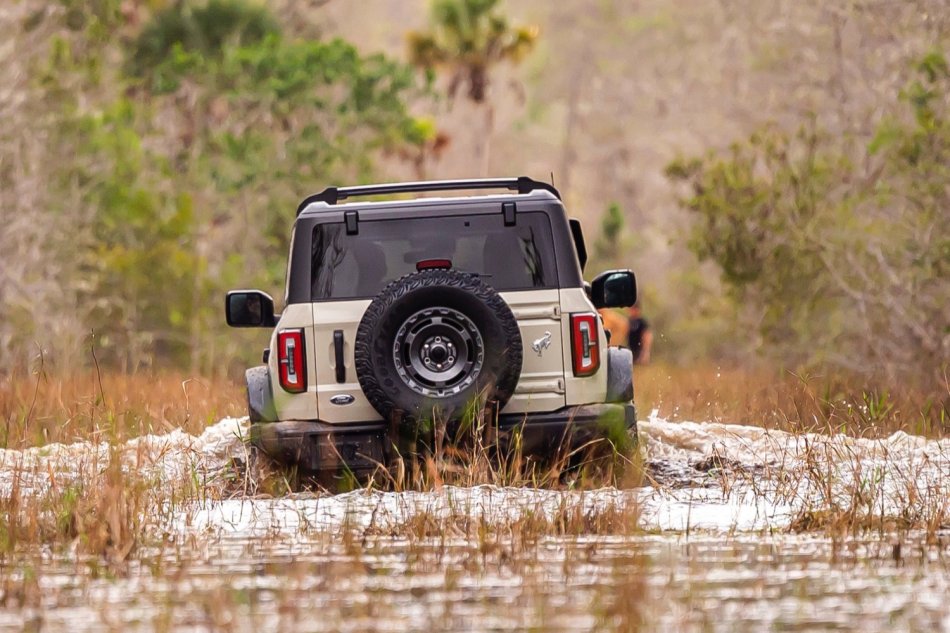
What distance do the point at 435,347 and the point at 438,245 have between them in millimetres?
851

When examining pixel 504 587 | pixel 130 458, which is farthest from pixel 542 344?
pixel 504 587

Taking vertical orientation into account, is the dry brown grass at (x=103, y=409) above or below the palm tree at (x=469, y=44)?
below

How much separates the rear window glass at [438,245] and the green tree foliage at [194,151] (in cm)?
1928

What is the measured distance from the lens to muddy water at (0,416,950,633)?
5340 mm

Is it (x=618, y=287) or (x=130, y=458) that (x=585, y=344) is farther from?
(x=130, y=458)

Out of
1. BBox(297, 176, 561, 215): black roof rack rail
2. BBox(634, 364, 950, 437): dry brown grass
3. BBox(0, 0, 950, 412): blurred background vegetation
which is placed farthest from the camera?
BBox(0, 0, 950, 412): blurred background vegetation

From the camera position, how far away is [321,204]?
990 centimetres

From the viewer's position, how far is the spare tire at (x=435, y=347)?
905 cm

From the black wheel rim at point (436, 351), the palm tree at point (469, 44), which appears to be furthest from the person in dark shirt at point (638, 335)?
the palm tree at point (469, 44)

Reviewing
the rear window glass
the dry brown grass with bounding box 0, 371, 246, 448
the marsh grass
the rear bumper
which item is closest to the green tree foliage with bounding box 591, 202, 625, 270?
the dry brown grass with bounding box 0, 371, 246, 448

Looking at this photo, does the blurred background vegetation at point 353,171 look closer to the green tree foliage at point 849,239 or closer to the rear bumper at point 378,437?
the green tree foliage at point 849,239

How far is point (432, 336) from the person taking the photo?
361 inches

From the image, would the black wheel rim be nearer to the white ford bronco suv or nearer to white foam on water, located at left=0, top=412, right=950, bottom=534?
the white ford bronco suv

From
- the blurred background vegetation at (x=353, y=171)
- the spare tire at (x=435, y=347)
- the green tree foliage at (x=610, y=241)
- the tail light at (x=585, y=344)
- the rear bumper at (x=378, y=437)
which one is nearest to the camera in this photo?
the spare tire at (x=435, y=347)
